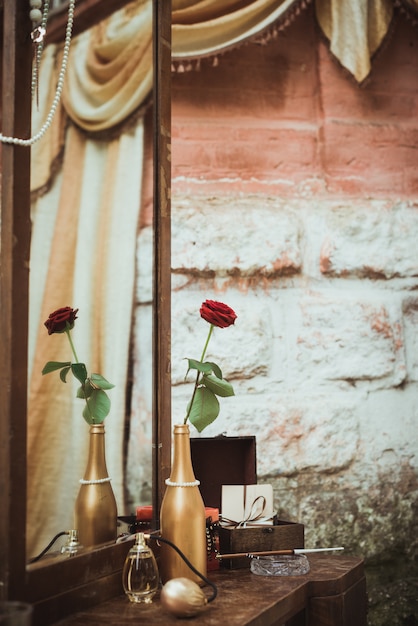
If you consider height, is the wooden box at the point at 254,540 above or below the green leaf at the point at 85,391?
below

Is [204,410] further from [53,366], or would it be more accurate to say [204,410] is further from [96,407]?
[53,366]

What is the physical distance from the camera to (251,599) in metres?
1.12

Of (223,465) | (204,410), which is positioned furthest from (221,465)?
(204,410)

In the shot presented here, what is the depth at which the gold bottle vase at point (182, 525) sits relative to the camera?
1186 mm

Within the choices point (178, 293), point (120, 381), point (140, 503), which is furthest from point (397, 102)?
point (140, 503)

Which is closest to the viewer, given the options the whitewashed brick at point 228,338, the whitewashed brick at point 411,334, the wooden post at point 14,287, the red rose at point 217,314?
the wooden post at point 14,287

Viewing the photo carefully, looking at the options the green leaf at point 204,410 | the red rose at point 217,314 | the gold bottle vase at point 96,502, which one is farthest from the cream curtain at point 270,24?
the gold bottle vase at point 96,502

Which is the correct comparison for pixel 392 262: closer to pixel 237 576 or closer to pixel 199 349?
pixel 199 349

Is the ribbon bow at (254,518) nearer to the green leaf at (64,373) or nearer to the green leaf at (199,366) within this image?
the green leaf at (199,366)

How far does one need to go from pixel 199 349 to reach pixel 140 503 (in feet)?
1.86

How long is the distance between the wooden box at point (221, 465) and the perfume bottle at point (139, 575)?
15.9 inches

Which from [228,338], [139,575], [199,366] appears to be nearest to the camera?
[139,575]

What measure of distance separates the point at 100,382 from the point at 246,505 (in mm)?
407

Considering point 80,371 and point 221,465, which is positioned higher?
point 80,371
